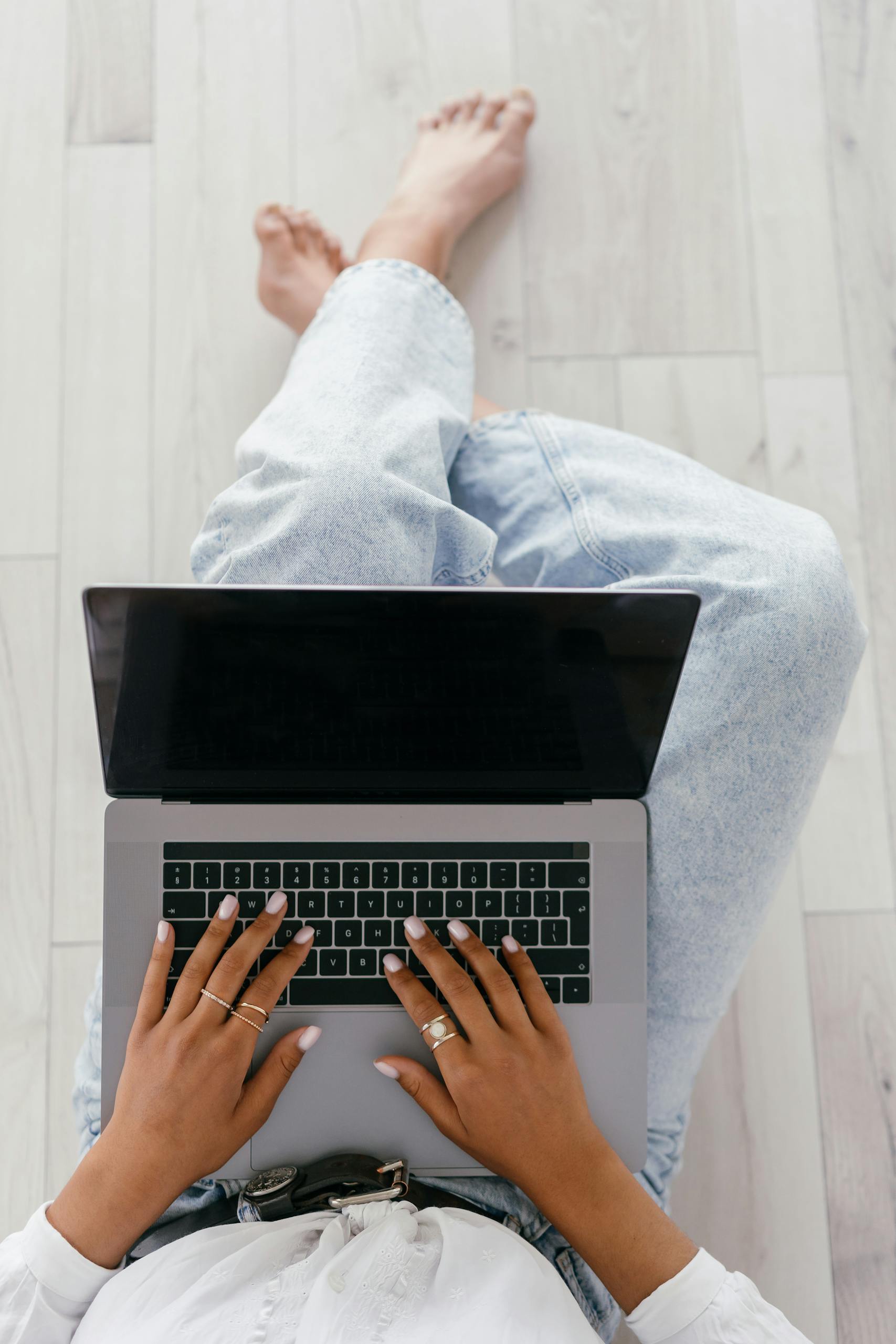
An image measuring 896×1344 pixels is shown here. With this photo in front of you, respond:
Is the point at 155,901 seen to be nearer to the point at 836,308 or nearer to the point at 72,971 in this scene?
the point at 72,971

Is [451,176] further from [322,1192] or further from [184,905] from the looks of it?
[322,1192]

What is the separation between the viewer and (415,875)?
2.56 feet

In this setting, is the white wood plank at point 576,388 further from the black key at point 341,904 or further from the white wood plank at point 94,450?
the black key at point 341,904

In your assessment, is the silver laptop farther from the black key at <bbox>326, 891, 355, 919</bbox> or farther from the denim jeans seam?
the denim jeans seam

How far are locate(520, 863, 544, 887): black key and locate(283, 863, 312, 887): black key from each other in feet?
0.56

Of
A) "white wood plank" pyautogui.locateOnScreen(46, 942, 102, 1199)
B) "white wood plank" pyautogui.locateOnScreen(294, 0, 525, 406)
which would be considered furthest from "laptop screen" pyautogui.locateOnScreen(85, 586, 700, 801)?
"white wood plank" pyautogui.locateOnScreen(294, 0, 525, 406)

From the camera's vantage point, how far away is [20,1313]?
70 cm

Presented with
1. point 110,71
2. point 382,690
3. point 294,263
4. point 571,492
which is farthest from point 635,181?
point 382,690

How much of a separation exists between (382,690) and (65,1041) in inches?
25.9

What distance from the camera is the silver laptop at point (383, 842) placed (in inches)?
28.6

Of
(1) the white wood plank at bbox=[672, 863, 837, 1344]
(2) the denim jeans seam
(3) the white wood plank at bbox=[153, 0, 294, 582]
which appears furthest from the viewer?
(3) the white wood plank at bbox=[153, 0, 294, 582]

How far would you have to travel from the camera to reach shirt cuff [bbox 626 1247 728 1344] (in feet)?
2.30

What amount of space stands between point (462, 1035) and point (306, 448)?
505 mm

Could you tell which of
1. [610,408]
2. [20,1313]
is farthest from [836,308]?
[20,1313]
